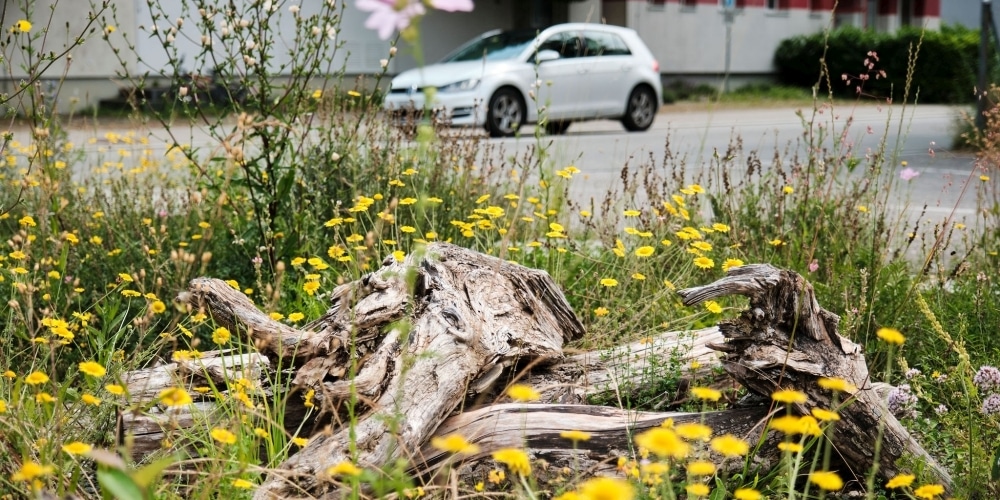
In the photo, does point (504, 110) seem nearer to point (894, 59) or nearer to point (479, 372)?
point (479, 372)

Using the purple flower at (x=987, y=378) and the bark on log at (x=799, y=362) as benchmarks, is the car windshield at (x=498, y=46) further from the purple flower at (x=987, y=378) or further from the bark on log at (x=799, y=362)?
the purple flower at (x=987, y=378)

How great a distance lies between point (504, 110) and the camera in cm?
1439

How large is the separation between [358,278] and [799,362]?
146 centimetres

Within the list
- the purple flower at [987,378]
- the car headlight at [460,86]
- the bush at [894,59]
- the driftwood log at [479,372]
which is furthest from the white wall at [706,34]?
the purple flower at [987,378]

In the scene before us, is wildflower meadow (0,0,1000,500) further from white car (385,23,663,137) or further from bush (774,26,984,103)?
bush (774,26,984,103)

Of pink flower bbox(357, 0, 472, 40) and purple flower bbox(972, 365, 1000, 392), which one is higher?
pink flower bbox(357, 0, 472, 40)

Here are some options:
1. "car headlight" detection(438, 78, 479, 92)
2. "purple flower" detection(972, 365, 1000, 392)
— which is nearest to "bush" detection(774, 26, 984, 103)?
"car headlight" detection(438, 78, 479, 92)

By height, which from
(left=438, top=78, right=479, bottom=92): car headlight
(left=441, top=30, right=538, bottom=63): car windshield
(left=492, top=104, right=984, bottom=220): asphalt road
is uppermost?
(left=441, top=30, right=538, bottom=63): car windshield

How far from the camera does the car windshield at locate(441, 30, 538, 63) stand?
14828 mm

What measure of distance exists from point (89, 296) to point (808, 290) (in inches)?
115

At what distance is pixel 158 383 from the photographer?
3094mm

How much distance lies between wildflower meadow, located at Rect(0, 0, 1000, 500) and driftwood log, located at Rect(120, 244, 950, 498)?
1.9 inches

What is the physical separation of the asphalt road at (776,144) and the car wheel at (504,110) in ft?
2.67

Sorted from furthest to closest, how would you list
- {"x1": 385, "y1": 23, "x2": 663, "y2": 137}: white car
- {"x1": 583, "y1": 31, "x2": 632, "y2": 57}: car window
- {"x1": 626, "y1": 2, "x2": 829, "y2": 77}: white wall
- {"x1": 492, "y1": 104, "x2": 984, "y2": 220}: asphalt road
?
{"x1": 626, "y1": 2, "x2": 829, "y2": 77}: white wall → {"x1": 583, "y1": 31, "x2": 632, "y2": 57}: car window → {"x1": 385, "y1": 23, "x2": 663, "y2": 137}: white car → {"x1": 492, "y1": 104, "x2": 984, "y2": 220}: asphalt road
